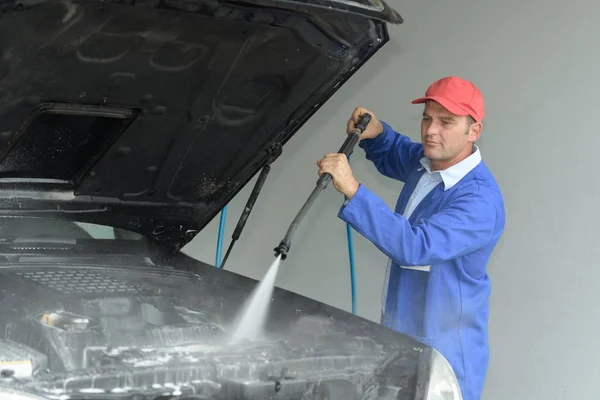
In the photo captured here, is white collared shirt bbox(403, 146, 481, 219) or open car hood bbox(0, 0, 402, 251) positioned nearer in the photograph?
open car hood bbox(0, 0, 402, 251)

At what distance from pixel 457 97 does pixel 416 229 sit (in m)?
0.54

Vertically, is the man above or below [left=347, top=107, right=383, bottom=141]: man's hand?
below

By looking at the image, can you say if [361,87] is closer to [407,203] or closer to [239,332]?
[407,203]

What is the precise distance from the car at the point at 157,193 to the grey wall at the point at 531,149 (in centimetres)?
145

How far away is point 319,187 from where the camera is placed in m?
2.66

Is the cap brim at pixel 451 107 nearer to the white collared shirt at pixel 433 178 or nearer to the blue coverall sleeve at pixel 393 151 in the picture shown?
the white collared shirt at pixel 433 178

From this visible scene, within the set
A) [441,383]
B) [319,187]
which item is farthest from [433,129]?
[441,383]

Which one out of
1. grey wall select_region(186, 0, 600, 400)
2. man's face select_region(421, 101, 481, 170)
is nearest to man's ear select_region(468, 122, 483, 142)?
man's face select_region(421, 101, 481, 170)

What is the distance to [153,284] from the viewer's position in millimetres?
2734

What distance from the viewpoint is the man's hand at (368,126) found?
3.18 metres

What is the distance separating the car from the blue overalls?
0.32 meters

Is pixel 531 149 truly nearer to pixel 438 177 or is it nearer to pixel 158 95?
pixel 438 177

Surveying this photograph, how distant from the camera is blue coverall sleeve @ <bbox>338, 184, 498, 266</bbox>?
2680 mm

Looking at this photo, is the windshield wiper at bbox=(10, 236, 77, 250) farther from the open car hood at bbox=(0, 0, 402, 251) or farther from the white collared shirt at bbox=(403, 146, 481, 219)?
the white collared shirt at bbox=(403, 146, 481, 219)
